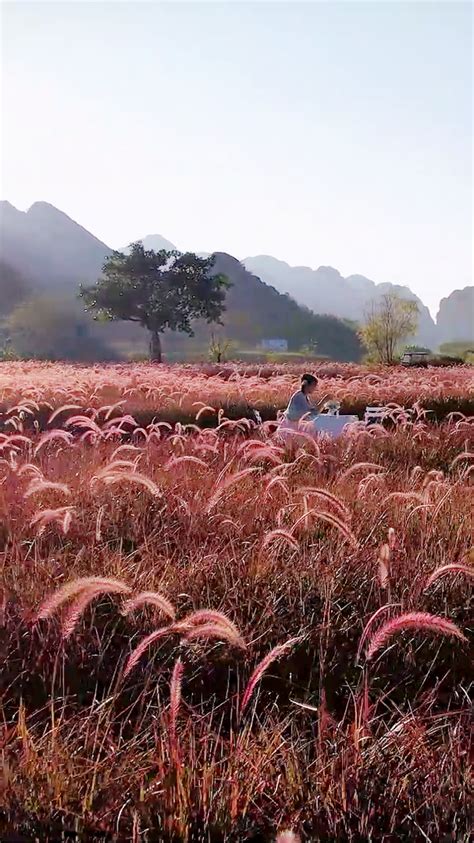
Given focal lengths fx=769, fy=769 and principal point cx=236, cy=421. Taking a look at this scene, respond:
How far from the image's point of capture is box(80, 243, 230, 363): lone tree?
39.9 metres

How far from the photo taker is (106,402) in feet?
33.1

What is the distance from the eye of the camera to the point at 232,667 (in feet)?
8.72

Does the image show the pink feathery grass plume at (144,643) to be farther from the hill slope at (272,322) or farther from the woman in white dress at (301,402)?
the hill slope at (272,322)

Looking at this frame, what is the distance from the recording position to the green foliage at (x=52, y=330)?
74.7m

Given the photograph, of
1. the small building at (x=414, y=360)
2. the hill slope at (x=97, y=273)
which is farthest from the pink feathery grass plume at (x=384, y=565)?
the hill slope at (x=97, y=273)

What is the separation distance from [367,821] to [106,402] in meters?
8.60

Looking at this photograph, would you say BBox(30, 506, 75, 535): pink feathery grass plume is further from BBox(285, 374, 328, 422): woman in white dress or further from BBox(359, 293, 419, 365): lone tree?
BBox(359, 293, 419, 365): lone tree

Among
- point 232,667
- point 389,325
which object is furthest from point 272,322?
point 232,667

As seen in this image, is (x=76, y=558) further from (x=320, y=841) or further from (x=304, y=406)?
(x=304, y=406)

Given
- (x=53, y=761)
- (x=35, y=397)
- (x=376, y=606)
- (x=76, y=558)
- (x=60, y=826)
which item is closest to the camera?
(x=60, y=826)

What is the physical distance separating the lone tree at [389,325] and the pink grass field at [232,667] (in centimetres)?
3704

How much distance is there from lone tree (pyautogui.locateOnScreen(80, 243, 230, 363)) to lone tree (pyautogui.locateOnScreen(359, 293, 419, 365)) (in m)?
8.41

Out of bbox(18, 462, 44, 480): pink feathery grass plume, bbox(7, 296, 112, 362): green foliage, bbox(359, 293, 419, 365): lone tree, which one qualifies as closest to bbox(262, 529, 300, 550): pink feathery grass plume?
bbox(18, 462, 44, 480): pink feathery grass plume

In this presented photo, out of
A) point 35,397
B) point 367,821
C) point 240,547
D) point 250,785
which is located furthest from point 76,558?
point 35,397
